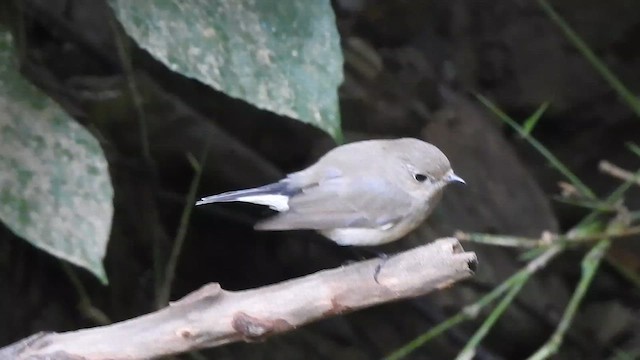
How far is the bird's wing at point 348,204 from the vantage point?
121cm

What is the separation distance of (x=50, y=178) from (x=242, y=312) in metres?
0.29

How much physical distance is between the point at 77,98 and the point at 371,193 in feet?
2.32

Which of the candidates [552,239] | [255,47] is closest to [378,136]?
[552,239]

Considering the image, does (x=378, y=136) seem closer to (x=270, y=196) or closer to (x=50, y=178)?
(x=270, y=196)

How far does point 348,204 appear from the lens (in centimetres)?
122

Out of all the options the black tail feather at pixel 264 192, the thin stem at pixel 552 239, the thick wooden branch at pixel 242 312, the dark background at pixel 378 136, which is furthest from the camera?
the dark background at pixel 378 136

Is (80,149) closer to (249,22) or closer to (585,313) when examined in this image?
(249,22)

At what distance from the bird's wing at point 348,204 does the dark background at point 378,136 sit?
54cm

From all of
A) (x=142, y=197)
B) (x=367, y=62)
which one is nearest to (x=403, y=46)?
(x=367, y=62)

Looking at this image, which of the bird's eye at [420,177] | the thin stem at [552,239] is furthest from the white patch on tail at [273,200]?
the thin stem at [552,239]

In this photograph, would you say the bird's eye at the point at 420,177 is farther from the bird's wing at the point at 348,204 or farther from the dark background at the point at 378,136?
the dark background at the point at 378,136

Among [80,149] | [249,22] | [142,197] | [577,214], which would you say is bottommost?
[577,214]

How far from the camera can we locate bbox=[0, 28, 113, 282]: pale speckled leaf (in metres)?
1.01

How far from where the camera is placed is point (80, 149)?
107cm
